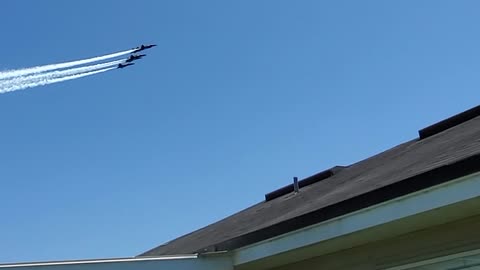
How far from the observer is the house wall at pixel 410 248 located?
5.39m

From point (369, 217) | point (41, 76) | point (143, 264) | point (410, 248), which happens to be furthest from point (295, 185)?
point (41, 76)

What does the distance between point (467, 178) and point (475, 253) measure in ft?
2.90

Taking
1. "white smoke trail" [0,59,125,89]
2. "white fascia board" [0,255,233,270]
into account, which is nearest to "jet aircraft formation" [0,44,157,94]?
"white smoke trail" [0,59,125,89]

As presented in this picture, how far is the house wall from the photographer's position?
539 cm

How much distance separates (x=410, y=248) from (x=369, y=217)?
0.57 metres

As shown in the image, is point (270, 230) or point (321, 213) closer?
point (321, 213)

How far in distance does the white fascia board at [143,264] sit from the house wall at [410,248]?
1.03m

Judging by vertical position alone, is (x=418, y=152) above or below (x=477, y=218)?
above

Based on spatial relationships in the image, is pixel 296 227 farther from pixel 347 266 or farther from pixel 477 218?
pixel 477 218

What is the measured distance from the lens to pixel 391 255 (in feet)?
19.8

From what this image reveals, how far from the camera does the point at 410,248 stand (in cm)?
586

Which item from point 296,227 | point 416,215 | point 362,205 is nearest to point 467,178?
point 416,215

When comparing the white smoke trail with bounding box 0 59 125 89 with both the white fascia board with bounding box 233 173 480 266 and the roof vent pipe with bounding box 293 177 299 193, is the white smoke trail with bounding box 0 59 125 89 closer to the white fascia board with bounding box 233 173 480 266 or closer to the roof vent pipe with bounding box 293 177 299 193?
the roof vent pipe with bounding box 293 177 299 193

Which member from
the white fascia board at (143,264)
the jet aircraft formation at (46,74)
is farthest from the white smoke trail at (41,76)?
the white fascia board at (143,264)
